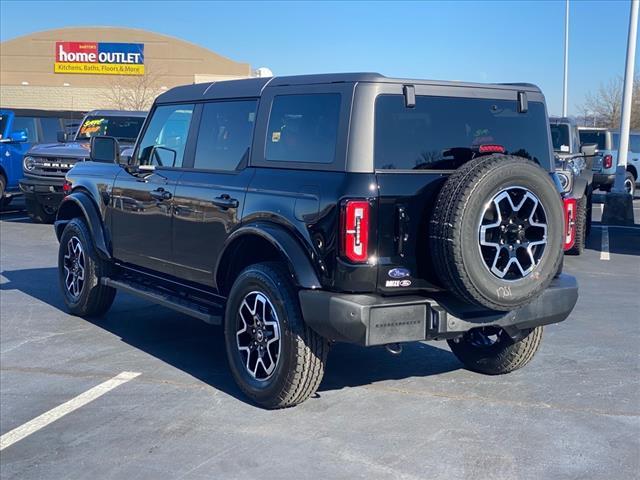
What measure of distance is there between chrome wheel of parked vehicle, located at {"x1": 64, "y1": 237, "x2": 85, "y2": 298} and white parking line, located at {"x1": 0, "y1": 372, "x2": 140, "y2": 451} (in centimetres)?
183

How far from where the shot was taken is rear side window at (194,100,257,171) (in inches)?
226

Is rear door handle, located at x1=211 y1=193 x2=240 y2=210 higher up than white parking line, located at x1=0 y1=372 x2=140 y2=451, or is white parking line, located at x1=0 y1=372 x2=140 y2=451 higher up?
rear door handle, located at x1=211 y1=193 x2=240 y2=210

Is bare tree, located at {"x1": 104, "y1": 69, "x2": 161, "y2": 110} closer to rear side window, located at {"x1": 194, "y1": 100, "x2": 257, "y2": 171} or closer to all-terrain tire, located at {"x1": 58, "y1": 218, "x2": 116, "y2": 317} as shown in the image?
all-terrain tire, located at {"x1": 58, "y1": 218, "x2": 116, "y2": 317}

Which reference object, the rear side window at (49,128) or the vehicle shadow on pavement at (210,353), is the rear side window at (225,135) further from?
the rear side window at (49,128)

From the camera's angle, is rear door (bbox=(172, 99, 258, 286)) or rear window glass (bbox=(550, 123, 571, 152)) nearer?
rear door (bbox=(172, 99, 258, 286))

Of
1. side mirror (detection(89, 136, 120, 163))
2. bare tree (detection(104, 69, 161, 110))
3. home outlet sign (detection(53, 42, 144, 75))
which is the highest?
home outlet sign (detection(53, 42, 144, 75))

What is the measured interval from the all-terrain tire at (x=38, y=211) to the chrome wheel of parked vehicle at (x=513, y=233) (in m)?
11.7

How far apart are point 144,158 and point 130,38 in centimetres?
4647

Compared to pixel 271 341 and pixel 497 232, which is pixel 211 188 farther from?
pixel 497 232

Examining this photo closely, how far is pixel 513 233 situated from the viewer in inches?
186

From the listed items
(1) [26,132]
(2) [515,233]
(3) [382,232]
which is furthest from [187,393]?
(1) [26,132]

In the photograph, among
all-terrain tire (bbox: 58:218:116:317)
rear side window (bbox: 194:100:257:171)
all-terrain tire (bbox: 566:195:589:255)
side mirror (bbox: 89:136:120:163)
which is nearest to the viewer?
rear side window (bbox: 194:100:257:171)

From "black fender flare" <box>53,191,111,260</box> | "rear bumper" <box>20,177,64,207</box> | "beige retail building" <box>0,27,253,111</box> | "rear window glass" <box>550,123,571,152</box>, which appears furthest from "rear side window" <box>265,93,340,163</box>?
"beige retail building" <box>0,27,253,111</box>

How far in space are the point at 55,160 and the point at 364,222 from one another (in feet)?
36.2
